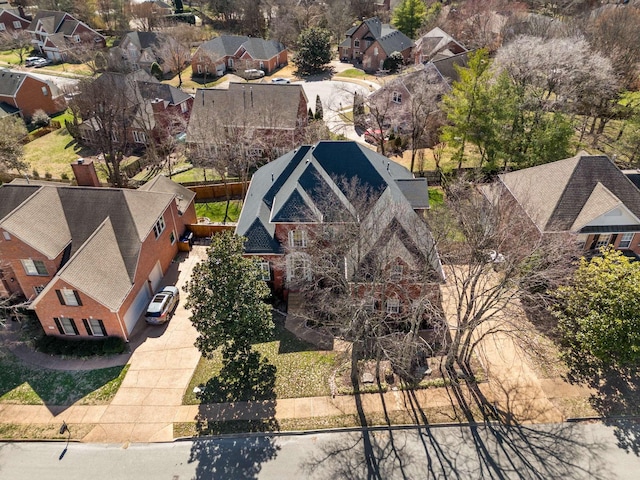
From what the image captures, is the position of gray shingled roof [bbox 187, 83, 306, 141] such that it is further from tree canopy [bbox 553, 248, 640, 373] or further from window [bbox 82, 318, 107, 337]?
tree canopy [bbox 553, 248, 640, 373]

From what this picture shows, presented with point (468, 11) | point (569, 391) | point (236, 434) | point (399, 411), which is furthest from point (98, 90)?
point (468, 11)

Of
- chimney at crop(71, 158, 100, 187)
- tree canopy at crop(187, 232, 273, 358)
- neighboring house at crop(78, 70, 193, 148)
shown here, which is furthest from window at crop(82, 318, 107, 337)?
neighboring house at crop(78, 70, 193, 148)

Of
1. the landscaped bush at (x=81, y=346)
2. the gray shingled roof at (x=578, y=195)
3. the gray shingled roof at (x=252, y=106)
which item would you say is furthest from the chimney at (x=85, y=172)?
the gray shingled roof at (x=578, y=195)

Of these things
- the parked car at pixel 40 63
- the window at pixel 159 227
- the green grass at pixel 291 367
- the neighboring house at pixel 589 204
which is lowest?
the parked car at pixel 40 63

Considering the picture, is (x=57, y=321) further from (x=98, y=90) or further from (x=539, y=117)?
(x=539, y=117)

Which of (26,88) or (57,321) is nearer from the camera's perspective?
(57,321)

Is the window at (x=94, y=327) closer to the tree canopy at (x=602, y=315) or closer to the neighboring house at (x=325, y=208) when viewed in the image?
the neighboring house at (x=325, y=208)

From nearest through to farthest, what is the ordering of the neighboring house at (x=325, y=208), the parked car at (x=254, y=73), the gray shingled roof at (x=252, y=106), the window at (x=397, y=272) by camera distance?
1. the window at (x=397, y=272)
2. the neighboring house at (x=325, y=208)
3. the gray shingled roof at (x=252, y=106)
4. the parked car at (x=254, y=73)
